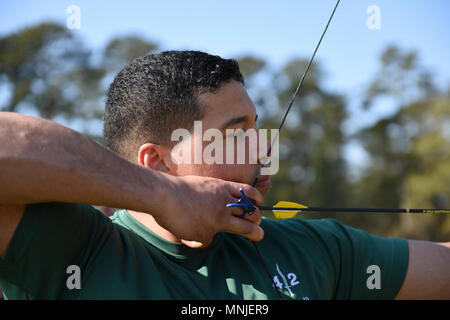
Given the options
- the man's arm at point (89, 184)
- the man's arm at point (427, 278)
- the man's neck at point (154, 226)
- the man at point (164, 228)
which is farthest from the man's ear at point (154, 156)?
the man's arm at point (427, 278)

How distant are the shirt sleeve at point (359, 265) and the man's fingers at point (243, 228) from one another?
1.35ft

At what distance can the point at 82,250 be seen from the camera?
1.21 m

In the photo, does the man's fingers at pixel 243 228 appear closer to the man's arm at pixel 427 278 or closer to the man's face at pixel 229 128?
the man's face at pixel 229 128

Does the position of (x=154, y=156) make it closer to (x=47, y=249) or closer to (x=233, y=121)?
(x=233, y=121)

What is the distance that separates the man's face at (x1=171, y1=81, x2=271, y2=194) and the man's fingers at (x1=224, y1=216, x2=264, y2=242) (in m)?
0.31

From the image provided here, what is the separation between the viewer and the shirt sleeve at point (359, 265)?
62.8 inches

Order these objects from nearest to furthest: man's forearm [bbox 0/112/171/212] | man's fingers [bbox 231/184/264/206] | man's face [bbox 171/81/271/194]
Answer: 1. man's forearm [bbox 0/112/171/212]
2. man's fingers [bbox 231/184/264/206]
3. man's face [bbox 171/81/271/194]

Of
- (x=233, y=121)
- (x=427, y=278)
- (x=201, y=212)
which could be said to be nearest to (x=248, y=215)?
(x=201, y=212)

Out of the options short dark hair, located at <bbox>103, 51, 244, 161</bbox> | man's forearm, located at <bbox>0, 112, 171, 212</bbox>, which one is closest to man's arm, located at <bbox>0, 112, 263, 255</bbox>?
man's forearm, located at <bbox>0, 112, 171, 212</bbox>

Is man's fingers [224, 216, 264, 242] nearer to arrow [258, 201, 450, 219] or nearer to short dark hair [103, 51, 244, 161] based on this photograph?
arrow [258, 201, 450, 219]

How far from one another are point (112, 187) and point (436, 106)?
20.2 m

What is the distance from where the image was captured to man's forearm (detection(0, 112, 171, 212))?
40.3 inches
